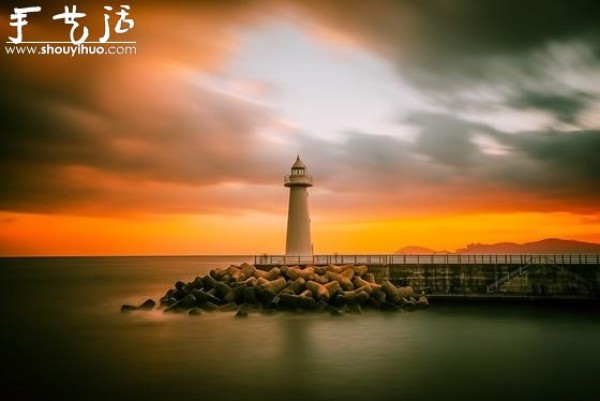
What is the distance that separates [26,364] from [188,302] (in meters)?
9.20

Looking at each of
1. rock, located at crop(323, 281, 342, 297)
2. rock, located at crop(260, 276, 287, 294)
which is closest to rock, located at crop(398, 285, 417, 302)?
rock, located at crop(323, 281, 342, 297)

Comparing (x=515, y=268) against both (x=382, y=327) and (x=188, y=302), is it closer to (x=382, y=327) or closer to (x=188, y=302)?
(x=382, y=327)

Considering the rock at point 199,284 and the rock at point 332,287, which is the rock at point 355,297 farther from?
the rock at point 199,284

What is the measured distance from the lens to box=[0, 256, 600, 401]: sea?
38.4 feet

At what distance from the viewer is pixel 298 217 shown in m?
26.5

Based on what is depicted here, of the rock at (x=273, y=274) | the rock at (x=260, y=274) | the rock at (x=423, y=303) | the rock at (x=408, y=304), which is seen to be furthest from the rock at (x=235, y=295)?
the rock at (x=423, y=303)

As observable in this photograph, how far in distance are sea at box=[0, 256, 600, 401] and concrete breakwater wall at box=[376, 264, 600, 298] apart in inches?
35.0

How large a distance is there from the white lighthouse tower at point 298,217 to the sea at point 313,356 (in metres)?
5.95

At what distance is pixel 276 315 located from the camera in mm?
20766

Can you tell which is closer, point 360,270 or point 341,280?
point 341,280

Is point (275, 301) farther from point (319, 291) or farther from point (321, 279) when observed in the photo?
point (321, 279)

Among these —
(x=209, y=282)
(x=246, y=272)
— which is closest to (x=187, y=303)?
(x=209, y=282)

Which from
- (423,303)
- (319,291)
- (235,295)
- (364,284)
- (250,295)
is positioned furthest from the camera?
(423,303)

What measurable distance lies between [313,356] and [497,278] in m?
12.6
